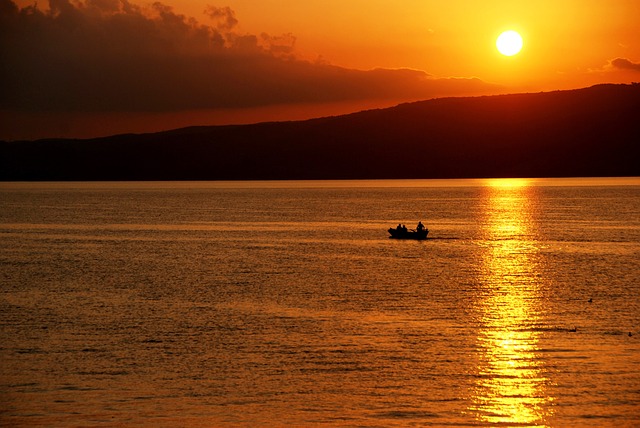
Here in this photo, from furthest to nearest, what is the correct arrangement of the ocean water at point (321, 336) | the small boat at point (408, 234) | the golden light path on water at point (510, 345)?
the small boat at point (408, 234), the ocean water at point (321, 336), the golden light path on water at point (510, 345)

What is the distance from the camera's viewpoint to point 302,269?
6994 centimetres

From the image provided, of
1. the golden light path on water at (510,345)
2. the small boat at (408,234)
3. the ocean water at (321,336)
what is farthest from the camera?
the small boat at (408,234)

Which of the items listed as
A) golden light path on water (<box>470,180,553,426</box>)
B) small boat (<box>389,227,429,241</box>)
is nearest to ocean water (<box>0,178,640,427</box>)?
golden light path on water (<box>470,180,553,426</box>)

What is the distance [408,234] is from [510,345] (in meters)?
59.3

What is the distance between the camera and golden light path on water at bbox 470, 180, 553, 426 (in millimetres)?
28297

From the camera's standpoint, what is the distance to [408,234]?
320ft

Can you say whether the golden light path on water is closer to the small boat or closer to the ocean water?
the ocean water

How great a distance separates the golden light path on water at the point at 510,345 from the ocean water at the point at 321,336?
0.13 meters

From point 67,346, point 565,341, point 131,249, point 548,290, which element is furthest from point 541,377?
point 131,249

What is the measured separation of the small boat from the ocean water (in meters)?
7.70

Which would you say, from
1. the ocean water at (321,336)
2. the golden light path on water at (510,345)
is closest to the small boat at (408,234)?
the ocean water at (321,336)

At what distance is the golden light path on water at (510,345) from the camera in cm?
2830

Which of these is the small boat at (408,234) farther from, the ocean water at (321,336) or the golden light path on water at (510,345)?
the golden light path on water at (510,345)

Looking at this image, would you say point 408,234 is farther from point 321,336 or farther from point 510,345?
point 510,345
